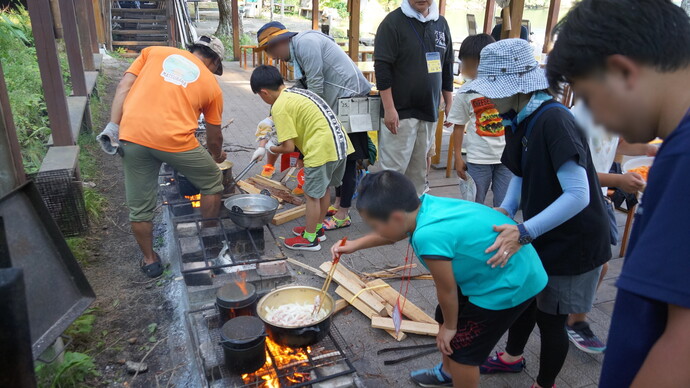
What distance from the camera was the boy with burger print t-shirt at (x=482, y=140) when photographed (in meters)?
4.14

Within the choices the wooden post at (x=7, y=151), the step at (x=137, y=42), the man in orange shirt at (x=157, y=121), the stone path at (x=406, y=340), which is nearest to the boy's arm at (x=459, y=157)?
the stone path at (x=406, y=340)

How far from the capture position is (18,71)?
26.6 feet

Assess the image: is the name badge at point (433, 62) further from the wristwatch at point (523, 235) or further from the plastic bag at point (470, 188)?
the wristwatch at point (523, 235)

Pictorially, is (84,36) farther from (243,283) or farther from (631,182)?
(631,182)

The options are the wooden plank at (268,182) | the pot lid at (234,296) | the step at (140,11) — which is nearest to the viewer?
the pot lid at (234,296)

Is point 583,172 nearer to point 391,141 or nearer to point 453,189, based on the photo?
point 391,141

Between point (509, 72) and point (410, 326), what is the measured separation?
2076 mm

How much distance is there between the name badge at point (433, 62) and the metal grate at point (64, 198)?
3966 mm

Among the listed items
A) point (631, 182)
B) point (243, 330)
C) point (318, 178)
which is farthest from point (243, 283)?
point (631, 182)

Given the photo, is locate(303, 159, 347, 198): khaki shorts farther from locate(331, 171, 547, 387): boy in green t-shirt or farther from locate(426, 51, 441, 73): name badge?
locate(331, 171, 547, 387): boy in green t-shirt

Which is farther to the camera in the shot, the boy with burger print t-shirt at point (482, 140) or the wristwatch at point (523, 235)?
the boy with burger print t-shirt at point (482, 140)

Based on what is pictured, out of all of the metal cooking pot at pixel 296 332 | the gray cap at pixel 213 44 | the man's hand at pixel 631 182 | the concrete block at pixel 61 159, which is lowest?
the metal cooking pot at pixel 296 332

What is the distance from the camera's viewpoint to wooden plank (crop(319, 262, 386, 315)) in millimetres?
3844

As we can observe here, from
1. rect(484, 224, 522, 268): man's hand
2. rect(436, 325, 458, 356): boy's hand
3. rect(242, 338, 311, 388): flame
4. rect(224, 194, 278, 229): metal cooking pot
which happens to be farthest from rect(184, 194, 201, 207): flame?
rect(484, 224, 522, 268): man's hand
